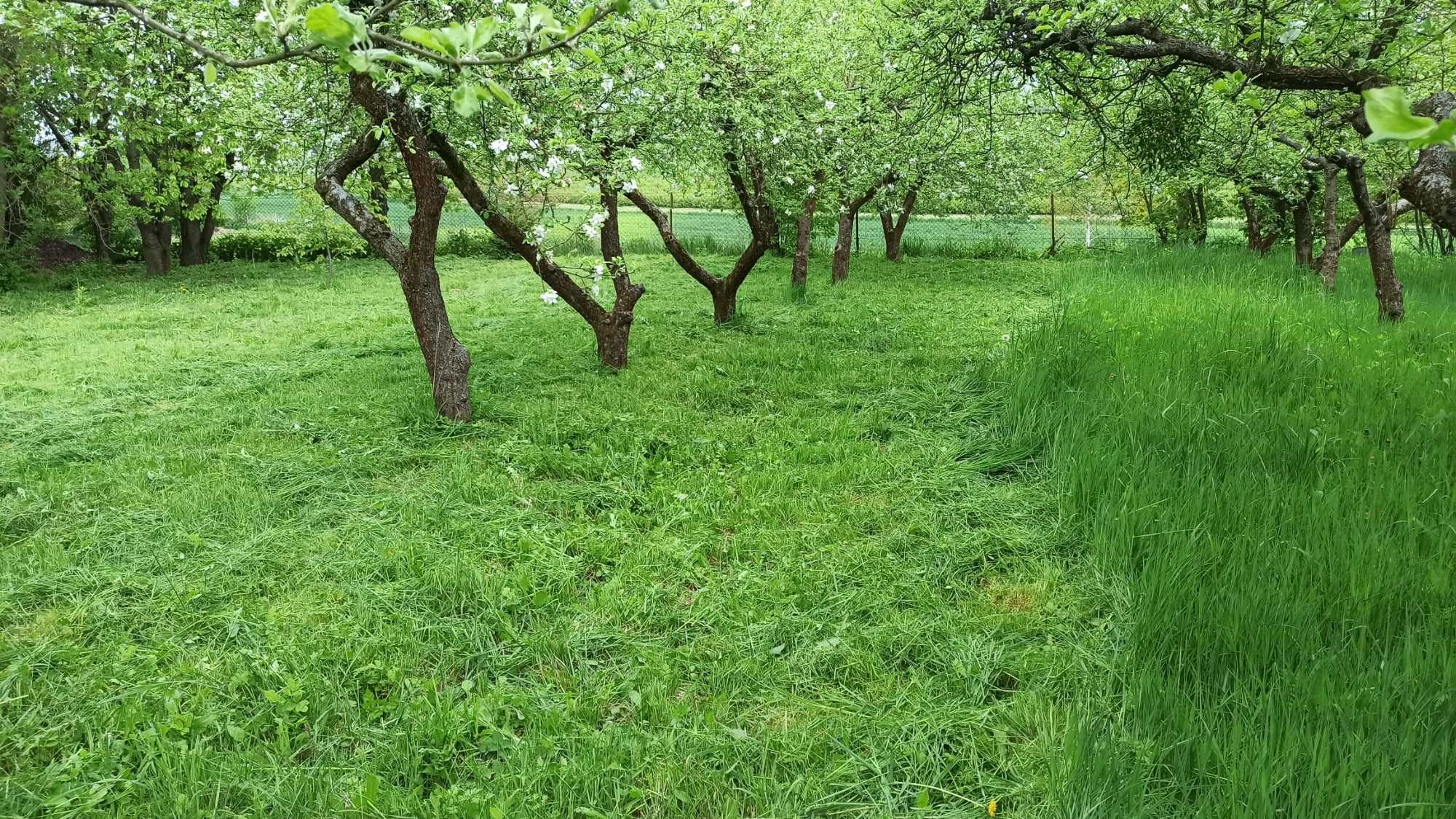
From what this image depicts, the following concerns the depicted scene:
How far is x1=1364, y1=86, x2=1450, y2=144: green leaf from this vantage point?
914mm

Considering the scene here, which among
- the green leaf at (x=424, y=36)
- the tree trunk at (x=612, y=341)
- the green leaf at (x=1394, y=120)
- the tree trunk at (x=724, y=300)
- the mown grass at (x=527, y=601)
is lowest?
the mown grass at (x=527, y=601)

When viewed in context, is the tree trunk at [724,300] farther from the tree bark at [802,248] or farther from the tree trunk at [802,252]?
the tree trunk at [802,252]

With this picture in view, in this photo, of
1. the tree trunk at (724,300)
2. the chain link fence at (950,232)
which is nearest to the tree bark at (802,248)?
the tree trunk at (724,300)

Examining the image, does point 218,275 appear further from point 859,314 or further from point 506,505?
point 506,505

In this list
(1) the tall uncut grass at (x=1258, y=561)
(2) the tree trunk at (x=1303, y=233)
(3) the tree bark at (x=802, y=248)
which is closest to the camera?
(1) the tall uncut grass at (x=1258, y=561)

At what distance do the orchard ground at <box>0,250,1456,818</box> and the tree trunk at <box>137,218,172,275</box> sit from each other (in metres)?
11.8

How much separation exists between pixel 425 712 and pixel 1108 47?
5084mm

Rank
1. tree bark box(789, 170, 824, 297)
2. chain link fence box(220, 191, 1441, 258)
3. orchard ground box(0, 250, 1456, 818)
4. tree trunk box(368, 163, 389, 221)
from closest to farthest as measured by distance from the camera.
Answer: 1. orchard ground box(0, 250, 1456, 818)
2. tree trunk box(368, 163, 389, 221)
3. tree bark box(789, 170, 824, 297)
4. chain link fence box(220, 191, 1441, 258)

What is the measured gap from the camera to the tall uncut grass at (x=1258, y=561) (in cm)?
219

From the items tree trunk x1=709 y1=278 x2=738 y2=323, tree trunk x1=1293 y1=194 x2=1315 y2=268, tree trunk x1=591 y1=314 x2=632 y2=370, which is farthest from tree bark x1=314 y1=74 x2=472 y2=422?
tree trunk x1=1293 y1=194 x2=1315 y2=268

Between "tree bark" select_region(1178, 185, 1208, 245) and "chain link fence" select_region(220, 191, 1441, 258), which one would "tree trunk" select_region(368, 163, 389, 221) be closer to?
"chain link fence" select_region(220, 191, 1441, 258)

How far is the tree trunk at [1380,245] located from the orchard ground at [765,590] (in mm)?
Result: 874

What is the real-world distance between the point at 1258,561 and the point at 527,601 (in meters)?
3.13

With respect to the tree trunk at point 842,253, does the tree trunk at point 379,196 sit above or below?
above
